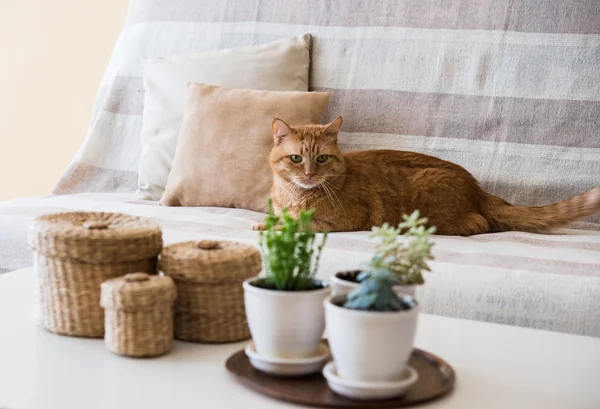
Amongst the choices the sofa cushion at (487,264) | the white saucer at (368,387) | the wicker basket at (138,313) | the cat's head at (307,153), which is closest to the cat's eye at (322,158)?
the cat's head at (307,153)

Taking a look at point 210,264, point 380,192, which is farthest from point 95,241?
point 380,192

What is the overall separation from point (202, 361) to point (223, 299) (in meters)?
0.08

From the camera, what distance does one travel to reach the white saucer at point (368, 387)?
0.80 meters

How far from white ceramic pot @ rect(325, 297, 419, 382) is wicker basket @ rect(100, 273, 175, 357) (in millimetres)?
233

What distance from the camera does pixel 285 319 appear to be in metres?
0.86

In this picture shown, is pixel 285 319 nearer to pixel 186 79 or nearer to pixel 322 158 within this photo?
pixel 322 158

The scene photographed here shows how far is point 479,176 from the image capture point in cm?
200

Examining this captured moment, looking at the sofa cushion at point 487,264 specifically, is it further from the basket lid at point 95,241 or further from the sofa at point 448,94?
the basket lid at point 95,241

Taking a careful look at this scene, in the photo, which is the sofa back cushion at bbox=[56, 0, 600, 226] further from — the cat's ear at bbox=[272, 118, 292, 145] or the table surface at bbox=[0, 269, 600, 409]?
the table surface at bbox=[0, 269, 600, 409]

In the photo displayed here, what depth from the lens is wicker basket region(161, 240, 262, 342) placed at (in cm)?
98

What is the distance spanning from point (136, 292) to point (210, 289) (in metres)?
0.10

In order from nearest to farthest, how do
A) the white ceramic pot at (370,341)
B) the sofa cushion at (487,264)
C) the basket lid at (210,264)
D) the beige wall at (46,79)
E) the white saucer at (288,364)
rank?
the white ceramic pot at (370,341), the white saucer at (288,364), the basket lid at (210,264), the sofa cushion at (487,264), the beige wall at (46,79)

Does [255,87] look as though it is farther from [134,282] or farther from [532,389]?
[532,389]

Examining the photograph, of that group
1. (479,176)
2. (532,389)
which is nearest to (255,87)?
(479,176)
